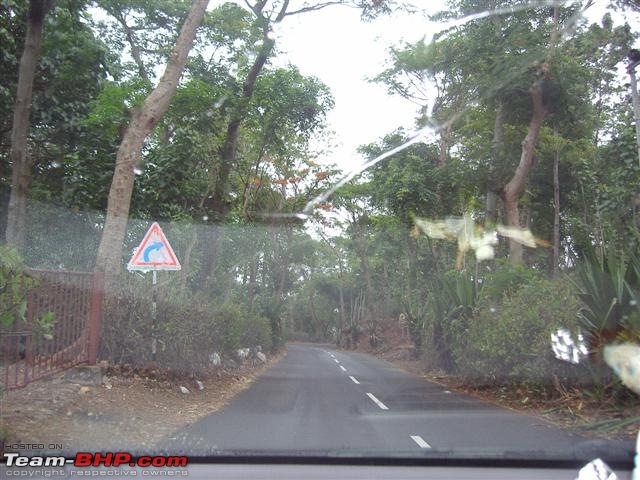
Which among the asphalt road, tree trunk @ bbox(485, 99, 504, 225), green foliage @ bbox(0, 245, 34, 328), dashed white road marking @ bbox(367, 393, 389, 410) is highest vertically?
tree trunk @ bbox(485, 99, 504, 225)

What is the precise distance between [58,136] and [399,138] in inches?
461

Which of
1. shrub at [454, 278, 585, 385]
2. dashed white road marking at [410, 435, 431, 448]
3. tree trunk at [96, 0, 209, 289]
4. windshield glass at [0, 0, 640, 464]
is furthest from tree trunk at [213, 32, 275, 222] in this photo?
dashed white road marking at [410, 435, 431, 448]

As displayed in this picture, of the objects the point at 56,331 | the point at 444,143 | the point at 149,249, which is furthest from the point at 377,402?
the point at 444,143

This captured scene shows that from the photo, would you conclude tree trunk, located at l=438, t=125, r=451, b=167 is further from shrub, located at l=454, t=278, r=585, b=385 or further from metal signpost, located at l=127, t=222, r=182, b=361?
metal signpost, located at l=127, t=222, r=182, b=361

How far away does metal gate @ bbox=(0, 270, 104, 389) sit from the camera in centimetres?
716

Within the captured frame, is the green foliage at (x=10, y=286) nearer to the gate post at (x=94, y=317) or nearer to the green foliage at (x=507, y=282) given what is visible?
the gate post at (x=94, y=317)

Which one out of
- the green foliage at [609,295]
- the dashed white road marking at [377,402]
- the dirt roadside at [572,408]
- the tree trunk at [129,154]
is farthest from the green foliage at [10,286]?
the green foliage at [609,295]

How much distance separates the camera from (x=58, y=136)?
47.5 ft

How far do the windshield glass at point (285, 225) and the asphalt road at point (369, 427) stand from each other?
0.23 ft

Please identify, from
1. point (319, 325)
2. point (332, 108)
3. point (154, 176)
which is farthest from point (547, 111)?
point (319, 325)

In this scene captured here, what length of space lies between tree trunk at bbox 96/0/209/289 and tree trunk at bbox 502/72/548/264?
8.66 meters

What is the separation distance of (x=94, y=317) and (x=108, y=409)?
185 cm

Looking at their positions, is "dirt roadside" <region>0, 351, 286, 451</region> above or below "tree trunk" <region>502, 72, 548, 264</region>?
below

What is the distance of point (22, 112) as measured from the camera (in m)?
11.4
